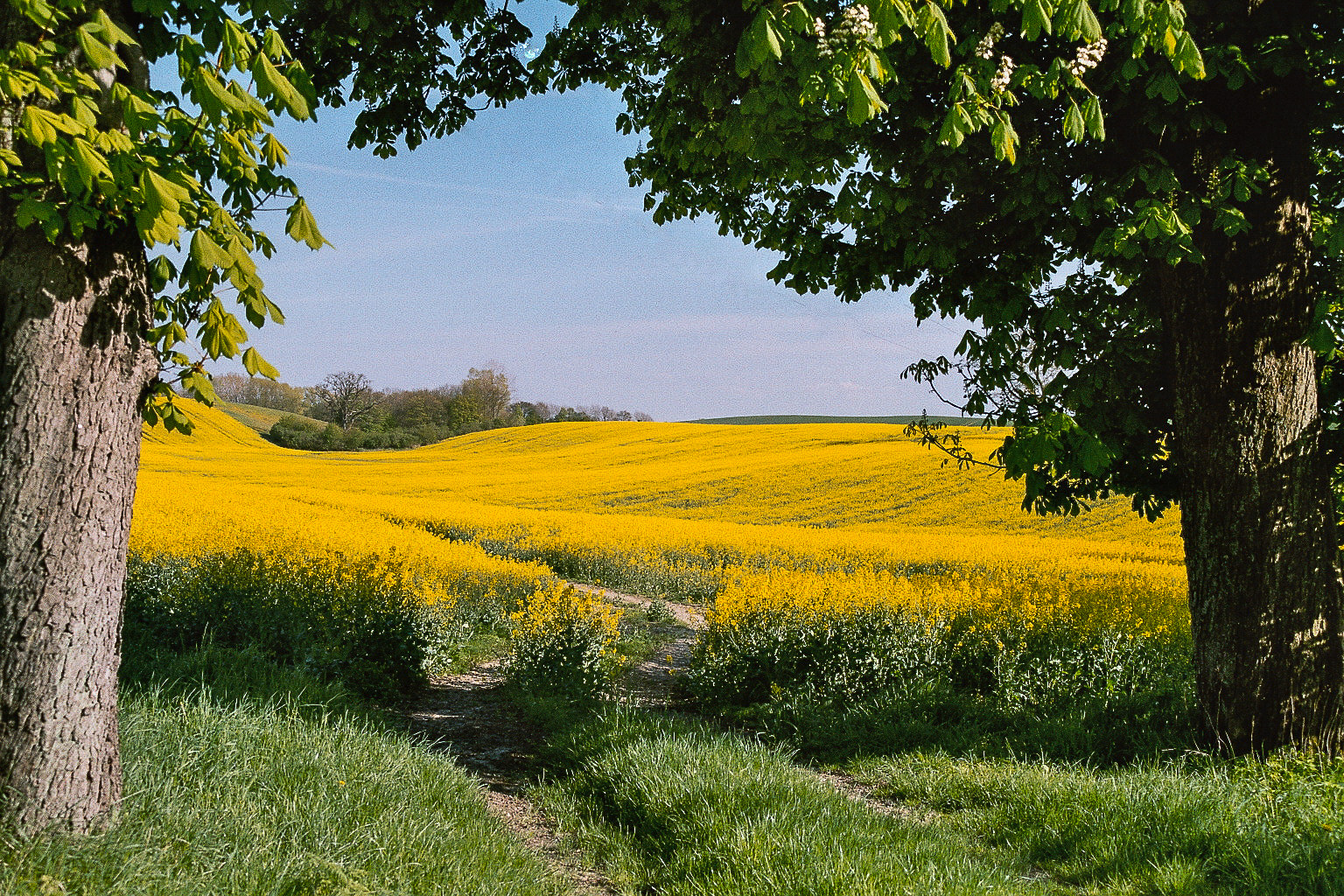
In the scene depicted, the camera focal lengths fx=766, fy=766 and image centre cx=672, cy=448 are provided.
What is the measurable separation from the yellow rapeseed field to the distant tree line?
25033 mm

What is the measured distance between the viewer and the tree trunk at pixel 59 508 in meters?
2.73

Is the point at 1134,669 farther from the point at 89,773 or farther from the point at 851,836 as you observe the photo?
the point at 89,773

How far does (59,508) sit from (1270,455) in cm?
652

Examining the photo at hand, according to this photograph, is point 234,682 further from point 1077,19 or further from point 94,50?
point 1077,19

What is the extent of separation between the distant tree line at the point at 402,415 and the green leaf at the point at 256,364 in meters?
68.7

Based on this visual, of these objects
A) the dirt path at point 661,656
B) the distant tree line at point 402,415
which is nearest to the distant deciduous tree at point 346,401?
the distant tree line at point 402,415

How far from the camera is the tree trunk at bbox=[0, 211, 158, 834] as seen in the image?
8.95 feet

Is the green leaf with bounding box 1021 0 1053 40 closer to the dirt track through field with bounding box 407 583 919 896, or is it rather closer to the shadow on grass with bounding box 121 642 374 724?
the dirt track through field with bounding box 407 583 919 896

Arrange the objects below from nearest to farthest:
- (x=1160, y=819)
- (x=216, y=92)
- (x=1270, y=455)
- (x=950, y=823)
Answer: (x=216, y=92) < (x=1160, y=819) < (x=950, y=823) < (x=1270, y=455)

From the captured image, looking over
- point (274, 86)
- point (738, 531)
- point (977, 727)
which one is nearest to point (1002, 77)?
point (274, 86)

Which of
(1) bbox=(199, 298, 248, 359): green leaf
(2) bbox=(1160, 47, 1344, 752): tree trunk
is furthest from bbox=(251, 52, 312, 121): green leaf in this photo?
(2) bbox=(1160, 47, 1344, 752): tree trunk

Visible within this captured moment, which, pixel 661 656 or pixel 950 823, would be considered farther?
pixel 661 656

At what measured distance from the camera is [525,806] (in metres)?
4.86

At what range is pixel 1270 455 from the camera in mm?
4996
